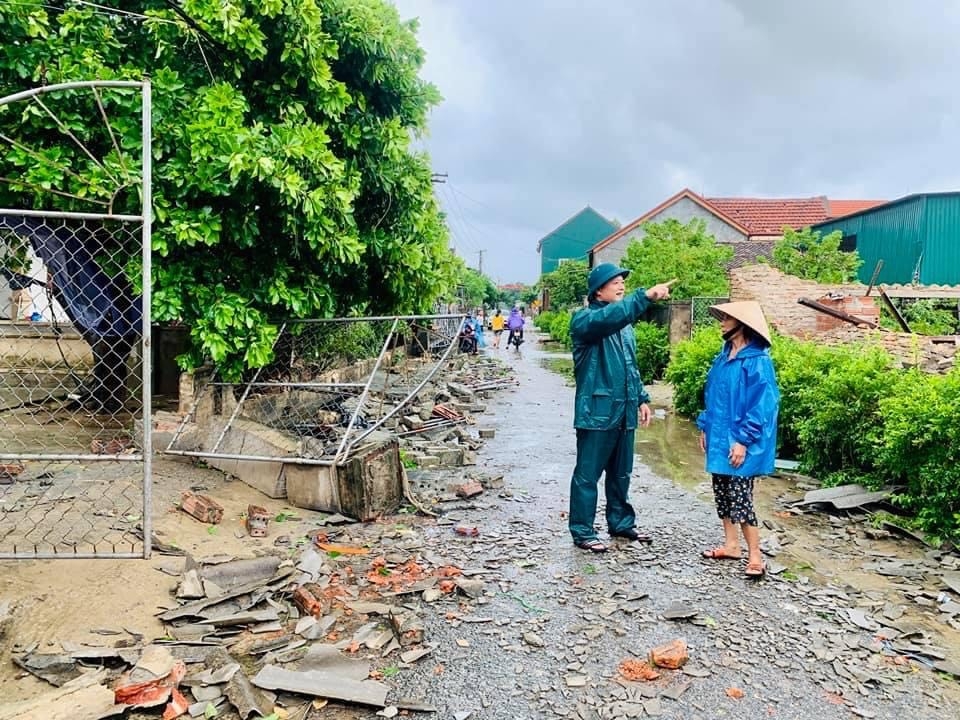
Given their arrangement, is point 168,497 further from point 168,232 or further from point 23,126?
point 23,126

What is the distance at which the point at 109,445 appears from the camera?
6438 millimetres

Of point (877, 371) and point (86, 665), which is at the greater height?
point (877, 371)

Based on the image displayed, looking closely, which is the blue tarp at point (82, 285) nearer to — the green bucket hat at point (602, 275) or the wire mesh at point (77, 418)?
the wire mesh at point (77, 418)

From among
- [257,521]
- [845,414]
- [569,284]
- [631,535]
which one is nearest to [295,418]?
[257,521]

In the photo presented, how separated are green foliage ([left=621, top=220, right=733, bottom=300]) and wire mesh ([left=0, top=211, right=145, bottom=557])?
43.8 ft

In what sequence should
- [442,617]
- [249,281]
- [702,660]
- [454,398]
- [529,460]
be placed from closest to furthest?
[702,660] → [442,617] → [249,281] → [529,460] → [454,398]

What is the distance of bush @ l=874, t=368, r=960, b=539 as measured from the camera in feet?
16.1

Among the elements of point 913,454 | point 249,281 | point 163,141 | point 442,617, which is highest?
point 163,141

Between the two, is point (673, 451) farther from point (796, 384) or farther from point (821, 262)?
point (821, 262)

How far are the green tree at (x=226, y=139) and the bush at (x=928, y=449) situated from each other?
4.67m

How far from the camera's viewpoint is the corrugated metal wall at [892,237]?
1803 centimetres

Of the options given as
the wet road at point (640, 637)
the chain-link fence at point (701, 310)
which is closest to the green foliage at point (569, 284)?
the chain-link fence at point (701, 310)

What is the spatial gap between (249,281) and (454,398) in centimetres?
751

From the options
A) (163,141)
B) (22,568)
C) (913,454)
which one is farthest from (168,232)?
(913,454)
